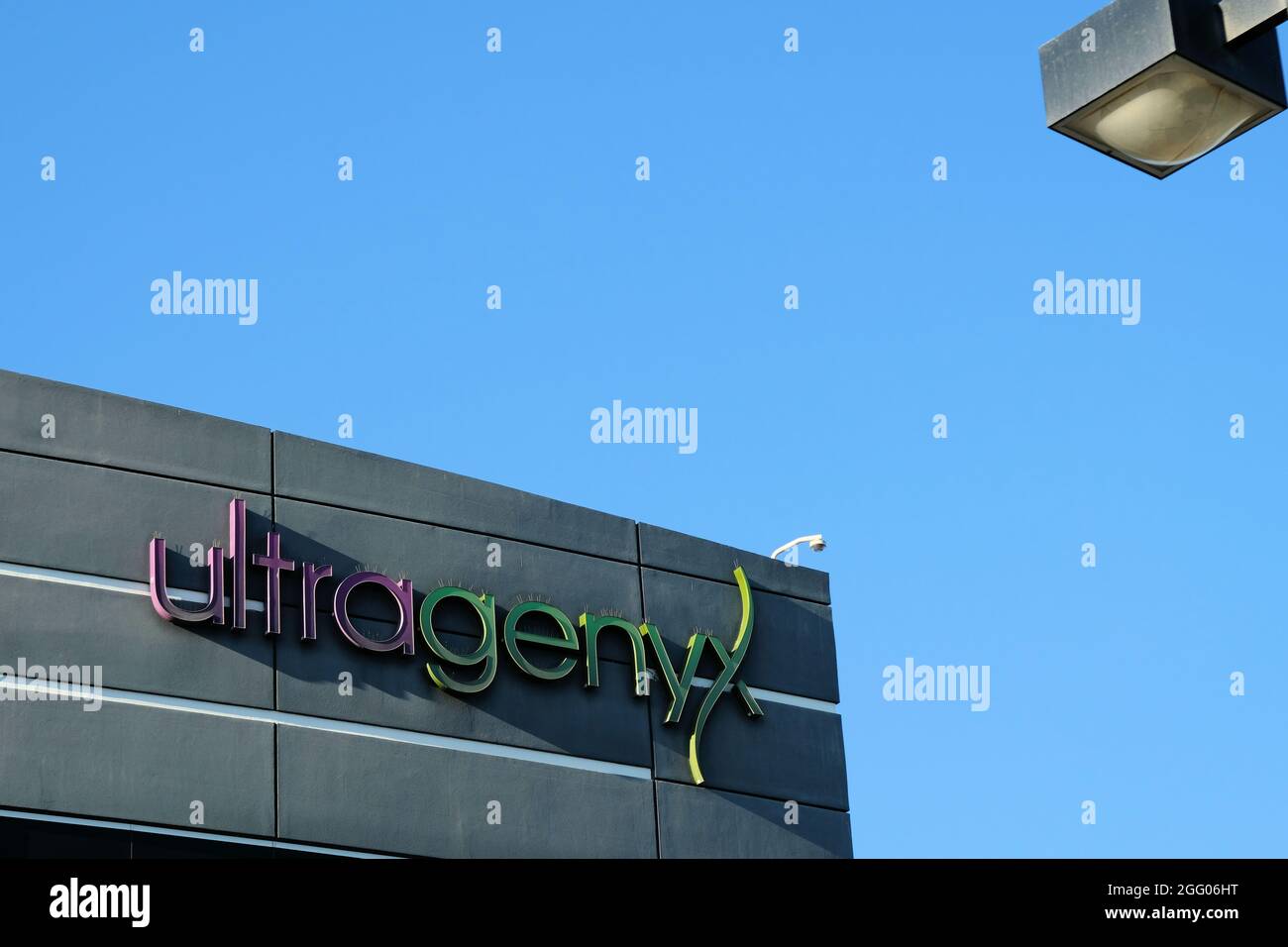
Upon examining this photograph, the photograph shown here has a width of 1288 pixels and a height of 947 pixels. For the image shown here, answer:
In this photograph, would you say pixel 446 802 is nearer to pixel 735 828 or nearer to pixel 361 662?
pixel 361 662

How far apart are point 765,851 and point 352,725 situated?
5255 mm

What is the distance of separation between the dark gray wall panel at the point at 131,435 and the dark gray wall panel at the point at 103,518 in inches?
5.3

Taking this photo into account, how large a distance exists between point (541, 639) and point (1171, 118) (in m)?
15.2

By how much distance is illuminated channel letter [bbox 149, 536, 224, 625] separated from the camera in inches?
700

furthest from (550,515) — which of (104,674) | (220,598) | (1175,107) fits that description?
(1175,107)

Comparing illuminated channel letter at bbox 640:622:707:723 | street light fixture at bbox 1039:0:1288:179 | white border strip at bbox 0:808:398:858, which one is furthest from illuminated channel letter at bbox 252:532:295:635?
street light fixture at bbox 1039:0:1288:179

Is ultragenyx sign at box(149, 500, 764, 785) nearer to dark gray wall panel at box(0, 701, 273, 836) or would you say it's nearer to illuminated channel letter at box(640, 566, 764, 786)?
illuminated channel letter at box(640, 566, 764, 786)

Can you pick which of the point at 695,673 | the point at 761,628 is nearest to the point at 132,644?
the point at 695,673

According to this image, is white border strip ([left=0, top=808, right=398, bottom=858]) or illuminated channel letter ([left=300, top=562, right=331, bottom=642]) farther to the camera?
A: illuminated channel letter ([left=300, top=562, right=331, bottom=642])

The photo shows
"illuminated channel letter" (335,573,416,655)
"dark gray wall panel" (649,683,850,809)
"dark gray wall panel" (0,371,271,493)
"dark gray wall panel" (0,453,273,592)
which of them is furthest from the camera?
"dark gray wall panel" (649,683,850,809)

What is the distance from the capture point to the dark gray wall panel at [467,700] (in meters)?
18.5

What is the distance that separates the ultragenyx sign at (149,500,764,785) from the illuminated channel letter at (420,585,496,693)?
0.01 m

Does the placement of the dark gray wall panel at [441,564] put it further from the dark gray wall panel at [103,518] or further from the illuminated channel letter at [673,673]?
the dark gray wall panel at [103,518]
